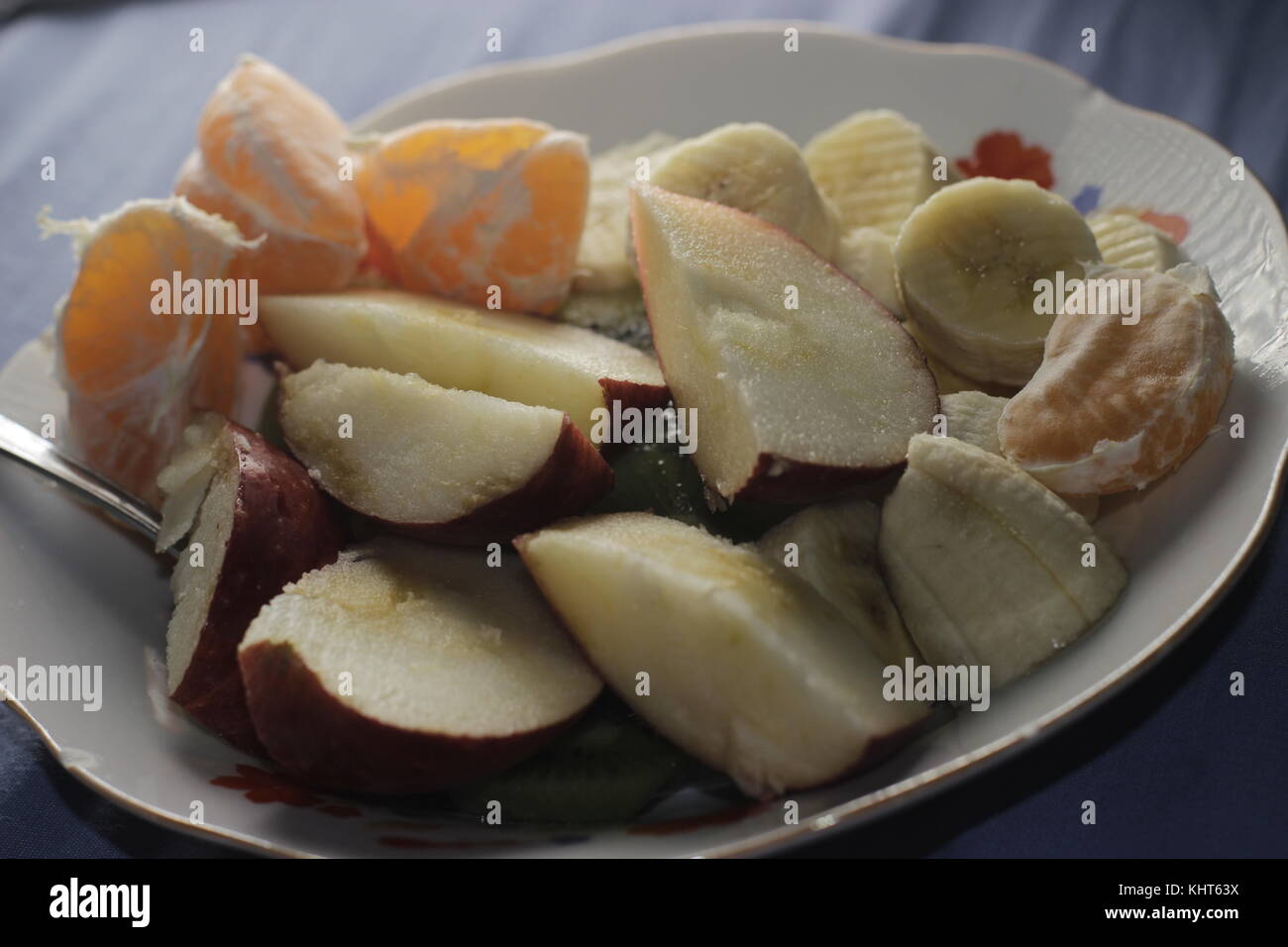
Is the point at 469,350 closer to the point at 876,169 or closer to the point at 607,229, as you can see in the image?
the point at 607,229

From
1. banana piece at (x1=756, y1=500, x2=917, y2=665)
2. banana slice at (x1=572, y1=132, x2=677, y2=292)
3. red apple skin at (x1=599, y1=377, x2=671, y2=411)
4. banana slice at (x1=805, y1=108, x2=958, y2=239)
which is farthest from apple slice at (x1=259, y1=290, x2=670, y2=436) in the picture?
banana slice at (x1=805, y1=108, x2=958, y2=239)

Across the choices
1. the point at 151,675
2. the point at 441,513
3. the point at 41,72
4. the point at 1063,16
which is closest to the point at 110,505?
the point at 151,675

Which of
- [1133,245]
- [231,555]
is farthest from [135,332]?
[1133,245]

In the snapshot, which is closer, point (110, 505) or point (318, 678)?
point (318, 678)

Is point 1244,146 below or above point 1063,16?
below
